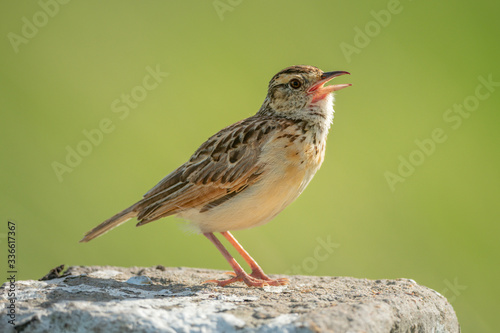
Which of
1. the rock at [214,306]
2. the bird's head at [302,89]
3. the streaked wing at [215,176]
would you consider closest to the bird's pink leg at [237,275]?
the rock at [214,306]

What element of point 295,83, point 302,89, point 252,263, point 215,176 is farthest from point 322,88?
point 252,263

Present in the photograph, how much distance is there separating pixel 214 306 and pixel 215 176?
7.17 feet

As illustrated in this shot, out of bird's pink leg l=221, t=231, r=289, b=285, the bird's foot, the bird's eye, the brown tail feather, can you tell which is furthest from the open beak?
the brown tail feather

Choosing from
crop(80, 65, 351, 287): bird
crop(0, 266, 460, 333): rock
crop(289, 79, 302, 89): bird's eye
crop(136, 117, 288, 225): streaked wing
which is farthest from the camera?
crop(289, 79, 302, 89): bird's eye

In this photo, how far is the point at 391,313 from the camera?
5332 millimetres

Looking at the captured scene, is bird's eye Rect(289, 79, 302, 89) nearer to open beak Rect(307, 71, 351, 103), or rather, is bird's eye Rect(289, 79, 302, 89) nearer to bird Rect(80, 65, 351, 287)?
bird Rect(80, 65, 351, 287)

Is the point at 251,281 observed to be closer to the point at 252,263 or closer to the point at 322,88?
the point at 252,263

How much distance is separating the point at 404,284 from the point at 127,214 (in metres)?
3.71

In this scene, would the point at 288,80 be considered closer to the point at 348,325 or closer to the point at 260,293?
the point at 260,293

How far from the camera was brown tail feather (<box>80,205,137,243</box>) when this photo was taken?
744 cm

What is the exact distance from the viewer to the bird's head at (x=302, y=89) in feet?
24.4

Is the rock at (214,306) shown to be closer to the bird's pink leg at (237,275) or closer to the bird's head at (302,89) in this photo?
the bird's pink leg at (237,275)

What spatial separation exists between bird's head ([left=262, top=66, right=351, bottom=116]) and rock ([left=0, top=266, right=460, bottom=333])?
2.36 metres

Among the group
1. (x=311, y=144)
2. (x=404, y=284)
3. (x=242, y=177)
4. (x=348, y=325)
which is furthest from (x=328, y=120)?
(x=348, y=325)
